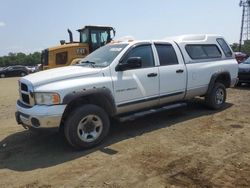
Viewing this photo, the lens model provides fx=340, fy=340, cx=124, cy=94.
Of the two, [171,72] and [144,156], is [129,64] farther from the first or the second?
[144,156]

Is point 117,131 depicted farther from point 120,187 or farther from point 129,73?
point 120,187

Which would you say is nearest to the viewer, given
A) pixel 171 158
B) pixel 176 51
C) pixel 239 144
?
pixel 171 158

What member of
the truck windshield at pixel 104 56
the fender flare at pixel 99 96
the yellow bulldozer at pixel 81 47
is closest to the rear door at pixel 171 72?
the truck windshield at pixel 104 56

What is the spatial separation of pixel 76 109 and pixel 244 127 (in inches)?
143

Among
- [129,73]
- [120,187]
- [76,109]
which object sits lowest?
[120,187]

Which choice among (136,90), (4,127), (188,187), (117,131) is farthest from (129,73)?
(4,127)

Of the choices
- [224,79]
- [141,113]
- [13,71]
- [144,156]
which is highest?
[224,79]

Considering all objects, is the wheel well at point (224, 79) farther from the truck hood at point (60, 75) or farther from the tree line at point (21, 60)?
the tree line at point (21, 60)

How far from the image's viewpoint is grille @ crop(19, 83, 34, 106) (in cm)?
612

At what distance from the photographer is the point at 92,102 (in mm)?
6586

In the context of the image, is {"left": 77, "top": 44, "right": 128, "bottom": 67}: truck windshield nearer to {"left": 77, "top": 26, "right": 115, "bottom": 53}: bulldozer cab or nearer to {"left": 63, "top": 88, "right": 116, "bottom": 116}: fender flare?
{"left": 63, "top": 88, "right": 116, "bottom": 116}: fender flare

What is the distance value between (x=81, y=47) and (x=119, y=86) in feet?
29.2

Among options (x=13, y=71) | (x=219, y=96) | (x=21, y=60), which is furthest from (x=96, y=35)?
(x=21, y=60)

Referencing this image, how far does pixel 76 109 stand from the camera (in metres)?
6.15
